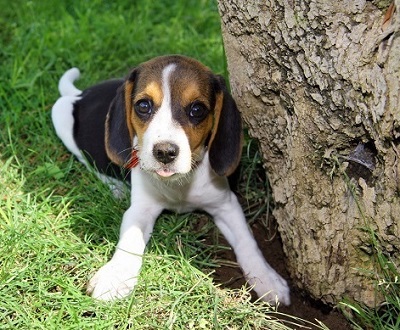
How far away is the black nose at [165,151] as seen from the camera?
4.33m

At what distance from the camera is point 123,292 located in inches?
177

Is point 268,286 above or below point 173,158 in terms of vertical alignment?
below

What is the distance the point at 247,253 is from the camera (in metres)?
5.11

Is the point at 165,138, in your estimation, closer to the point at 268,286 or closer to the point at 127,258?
the point at 127,258

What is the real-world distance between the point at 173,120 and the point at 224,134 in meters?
0.56

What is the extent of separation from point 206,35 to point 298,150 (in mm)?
3574

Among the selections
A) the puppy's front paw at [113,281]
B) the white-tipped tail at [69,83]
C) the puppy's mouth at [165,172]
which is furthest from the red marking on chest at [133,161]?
the white-tipped tail at [69,83]

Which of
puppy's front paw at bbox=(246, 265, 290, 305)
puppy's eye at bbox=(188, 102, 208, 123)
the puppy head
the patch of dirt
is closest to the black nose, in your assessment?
the puppy head

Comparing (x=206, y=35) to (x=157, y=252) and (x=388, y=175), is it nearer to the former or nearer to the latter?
(x=157, y=252)

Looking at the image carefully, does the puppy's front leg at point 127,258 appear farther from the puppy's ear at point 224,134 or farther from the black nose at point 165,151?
the black nose at point 165,151

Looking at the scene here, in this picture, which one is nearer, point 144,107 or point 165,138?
point 165,138

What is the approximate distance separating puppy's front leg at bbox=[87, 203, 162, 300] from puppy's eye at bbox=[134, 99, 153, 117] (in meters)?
0.76

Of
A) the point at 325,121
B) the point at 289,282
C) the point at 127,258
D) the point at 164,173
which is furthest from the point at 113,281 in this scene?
the point at 325,121

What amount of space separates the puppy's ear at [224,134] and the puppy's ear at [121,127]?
1.89 feet
